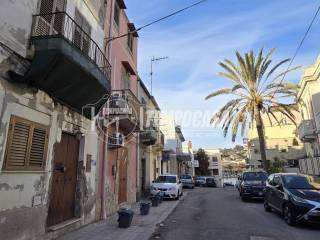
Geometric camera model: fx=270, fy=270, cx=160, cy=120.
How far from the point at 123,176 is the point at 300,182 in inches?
322

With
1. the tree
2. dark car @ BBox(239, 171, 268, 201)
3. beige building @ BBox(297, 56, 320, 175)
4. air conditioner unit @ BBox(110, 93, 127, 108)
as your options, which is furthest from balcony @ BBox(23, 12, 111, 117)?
the tree

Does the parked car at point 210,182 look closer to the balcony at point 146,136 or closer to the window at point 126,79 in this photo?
the balcony at point 146,136

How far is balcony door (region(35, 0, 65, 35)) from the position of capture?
21.9 feet

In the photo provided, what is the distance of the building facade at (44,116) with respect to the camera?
5.68m

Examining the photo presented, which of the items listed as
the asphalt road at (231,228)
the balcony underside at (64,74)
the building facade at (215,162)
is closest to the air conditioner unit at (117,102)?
the balcony underside at (64,74)

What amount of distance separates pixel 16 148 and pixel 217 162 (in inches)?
2927

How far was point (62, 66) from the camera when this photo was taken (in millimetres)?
6480

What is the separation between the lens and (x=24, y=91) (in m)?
6.17

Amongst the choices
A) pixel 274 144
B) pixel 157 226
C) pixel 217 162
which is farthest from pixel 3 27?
pixel 217 162

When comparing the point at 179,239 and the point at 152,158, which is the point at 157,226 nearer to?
the point at 179,239

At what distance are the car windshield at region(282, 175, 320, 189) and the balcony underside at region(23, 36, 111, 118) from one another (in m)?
7.63

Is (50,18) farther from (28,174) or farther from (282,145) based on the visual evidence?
(282,145)

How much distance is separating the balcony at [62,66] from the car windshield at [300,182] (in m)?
7.53

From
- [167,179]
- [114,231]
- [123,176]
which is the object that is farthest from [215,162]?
[114,231]
